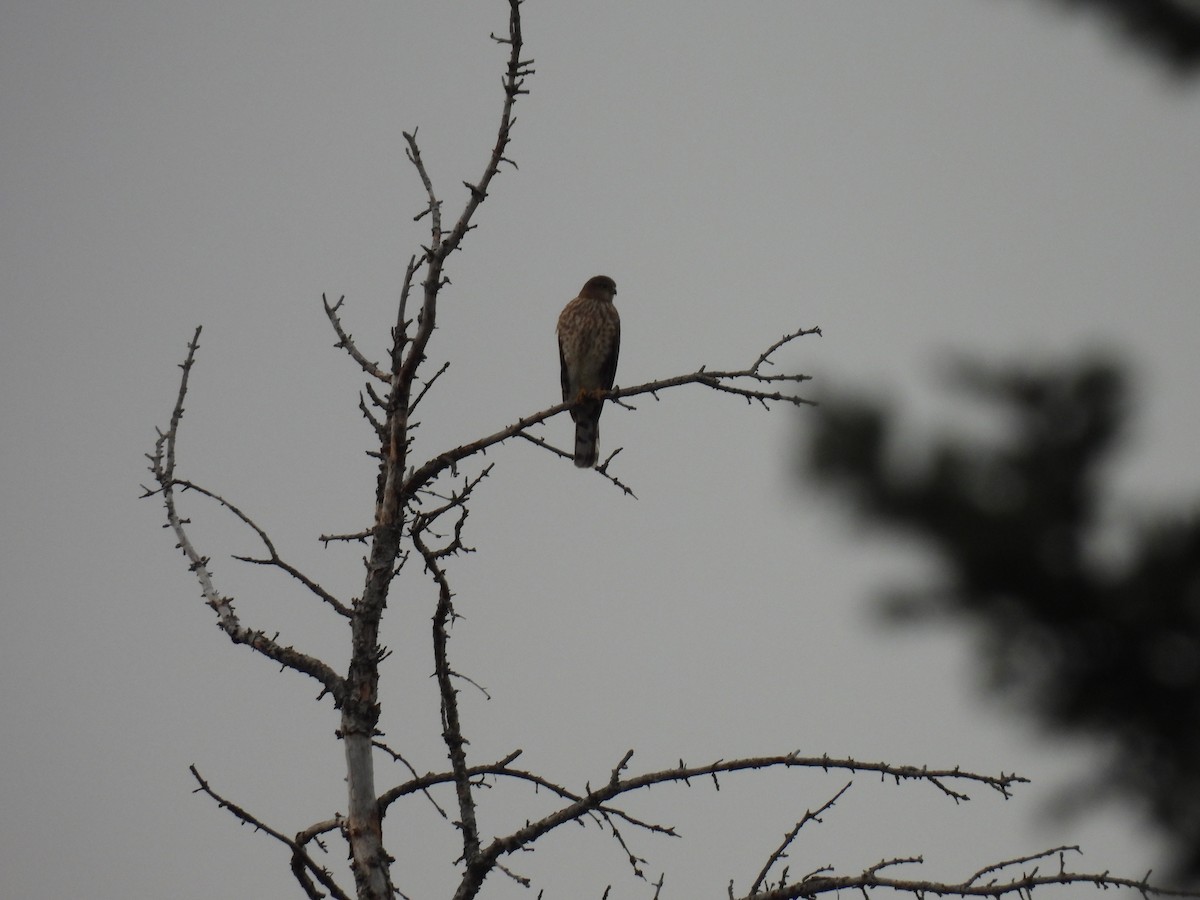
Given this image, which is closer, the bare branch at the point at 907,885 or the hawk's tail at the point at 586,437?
the bare branch at the point at 907,885

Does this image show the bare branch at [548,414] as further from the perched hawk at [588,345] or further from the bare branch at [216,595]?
the perched hawk at [588,345]

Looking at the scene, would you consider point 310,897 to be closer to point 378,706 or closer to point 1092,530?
point 378,706

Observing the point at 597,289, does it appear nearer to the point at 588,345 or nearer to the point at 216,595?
the point at 588,345

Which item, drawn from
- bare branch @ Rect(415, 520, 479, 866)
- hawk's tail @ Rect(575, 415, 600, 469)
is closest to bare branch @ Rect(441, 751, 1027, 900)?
bare branch @ Rect(415, 520, 479, 866)

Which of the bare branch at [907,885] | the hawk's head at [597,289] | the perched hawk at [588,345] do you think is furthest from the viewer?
the hawk's head at [597,289]

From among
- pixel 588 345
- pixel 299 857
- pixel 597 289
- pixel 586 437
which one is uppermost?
pixel 597 289

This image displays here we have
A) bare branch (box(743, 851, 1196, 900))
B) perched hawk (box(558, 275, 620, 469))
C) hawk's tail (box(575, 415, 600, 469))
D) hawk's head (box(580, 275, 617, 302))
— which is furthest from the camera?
hawk's head (box(580, 275, 617, 302))

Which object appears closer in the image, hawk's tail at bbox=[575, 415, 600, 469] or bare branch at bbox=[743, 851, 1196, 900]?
bare branch at bbox=[743, 851, 1196, 900]

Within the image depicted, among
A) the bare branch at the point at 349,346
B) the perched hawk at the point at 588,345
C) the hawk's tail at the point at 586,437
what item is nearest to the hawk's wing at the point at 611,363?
the perched hawk at the point at 588,345

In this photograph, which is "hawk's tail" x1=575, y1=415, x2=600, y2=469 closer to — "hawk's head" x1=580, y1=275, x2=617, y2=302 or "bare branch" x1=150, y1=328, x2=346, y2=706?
"hawk's head" x1=580, y1=275, x2=617, y2=302

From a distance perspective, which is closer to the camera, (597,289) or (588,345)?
(588,345)

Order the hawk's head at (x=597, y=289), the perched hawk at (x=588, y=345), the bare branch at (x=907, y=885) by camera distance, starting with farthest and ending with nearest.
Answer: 1. the hawk's head at (x=597, y=289)
2. the perched hawk at (x=588, y=345)
3. the bare branch at (x=907, y=885)

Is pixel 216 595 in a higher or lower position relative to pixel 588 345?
lower

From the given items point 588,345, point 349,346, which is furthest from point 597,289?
point 349,346
